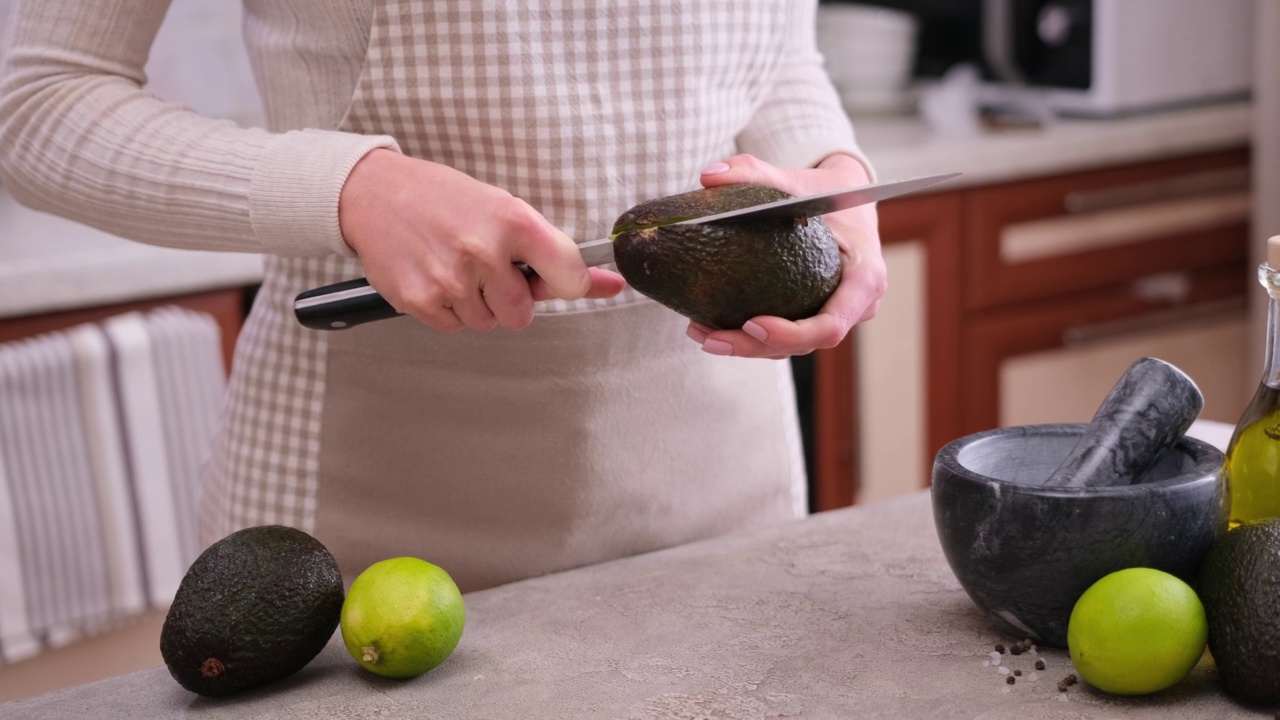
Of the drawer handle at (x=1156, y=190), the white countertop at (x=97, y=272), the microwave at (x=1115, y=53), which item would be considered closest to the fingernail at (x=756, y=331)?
the white countertop at (x=97, y=272)

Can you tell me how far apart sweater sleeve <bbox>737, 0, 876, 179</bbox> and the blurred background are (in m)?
0.86

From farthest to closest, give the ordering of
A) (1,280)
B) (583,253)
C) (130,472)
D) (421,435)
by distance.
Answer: (130,472), (1,280), (421,435), (583,253)

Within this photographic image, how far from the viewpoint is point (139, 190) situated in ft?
2.97

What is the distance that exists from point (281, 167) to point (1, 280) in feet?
2.93

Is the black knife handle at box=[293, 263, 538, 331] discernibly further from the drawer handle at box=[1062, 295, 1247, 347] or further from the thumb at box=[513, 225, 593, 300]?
the drawer handle at box=[1062, 295, 1247, 347]

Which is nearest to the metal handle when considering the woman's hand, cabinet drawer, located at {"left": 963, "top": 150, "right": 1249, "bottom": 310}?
cabinet drawer, located at {"left": 963, "top": 150, "right": 1249, "bottom": 310}

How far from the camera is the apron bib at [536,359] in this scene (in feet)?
3.18

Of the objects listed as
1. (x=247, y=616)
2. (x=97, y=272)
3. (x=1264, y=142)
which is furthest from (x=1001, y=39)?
(x=247, y=616)

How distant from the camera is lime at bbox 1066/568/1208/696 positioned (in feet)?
2.25

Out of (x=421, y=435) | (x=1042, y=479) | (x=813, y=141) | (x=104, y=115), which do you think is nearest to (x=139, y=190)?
(x=104, y=115)

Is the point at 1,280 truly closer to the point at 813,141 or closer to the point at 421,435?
the point at 421,435

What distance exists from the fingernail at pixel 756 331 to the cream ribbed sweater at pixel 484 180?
23cm

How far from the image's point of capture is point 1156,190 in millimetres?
2393

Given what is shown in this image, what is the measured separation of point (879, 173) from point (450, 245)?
4.58 ft
